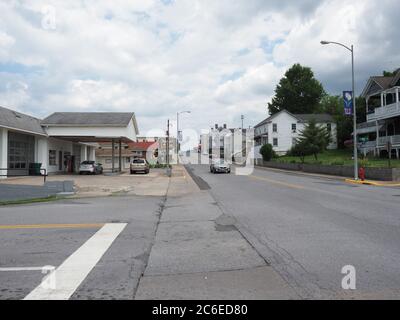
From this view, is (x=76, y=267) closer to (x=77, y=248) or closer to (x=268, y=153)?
(x=77, y=248)

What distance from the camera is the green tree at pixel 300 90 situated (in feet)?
310

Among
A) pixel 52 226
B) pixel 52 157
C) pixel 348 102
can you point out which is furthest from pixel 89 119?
pixel 52 226

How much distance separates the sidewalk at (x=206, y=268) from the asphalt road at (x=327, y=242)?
27 centimetres

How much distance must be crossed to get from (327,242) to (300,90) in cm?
9292

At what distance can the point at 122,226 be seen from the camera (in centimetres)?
973

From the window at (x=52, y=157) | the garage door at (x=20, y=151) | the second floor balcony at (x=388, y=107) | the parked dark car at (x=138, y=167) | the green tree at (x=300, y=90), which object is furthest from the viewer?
the green tree at (x=300, y=90)

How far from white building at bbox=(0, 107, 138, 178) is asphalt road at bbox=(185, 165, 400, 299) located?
76.3 feet

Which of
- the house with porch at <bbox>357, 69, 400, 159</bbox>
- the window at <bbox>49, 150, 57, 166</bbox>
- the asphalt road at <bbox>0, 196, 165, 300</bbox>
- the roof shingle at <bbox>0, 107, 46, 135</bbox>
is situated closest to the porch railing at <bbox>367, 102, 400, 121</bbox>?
the house with porch at <bbox>357, 69, 400, 159</bbox>

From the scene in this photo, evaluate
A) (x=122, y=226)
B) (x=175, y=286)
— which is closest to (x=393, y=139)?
(x=122, y=226)

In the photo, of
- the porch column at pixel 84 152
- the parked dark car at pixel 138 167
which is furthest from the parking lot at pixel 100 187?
the porch column at pixel 84 152

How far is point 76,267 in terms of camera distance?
598 centimetres

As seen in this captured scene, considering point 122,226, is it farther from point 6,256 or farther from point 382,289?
point 382,289

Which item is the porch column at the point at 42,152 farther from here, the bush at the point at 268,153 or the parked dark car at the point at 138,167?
the bush at the point at 268,153
